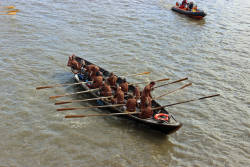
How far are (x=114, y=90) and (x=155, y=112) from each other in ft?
9.11

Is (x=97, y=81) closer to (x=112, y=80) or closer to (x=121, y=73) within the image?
(x=112, y=80)

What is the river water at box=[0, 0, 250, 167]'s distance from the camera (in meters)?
10.4

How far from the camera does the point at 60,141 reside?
10586mm

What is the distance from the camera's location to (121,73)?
52.5 feet

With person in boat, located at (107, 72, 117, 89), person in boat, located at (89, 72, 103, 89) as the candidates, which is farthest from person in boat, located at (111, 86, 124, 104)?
person in boat, located at (89, 72, 103, 89)

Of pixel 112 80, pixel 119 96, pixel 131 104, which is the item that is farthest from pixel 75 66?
pixel 131 104

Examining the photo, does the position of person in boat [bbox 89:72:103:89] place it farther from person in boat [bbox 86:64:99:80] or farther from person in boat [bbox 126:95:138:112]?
person in boat [bbox 126:95:138:112]

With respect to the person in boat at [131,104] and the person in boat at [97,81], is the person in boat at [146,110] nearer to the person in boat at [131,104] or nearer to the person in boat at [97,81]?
the person in boat at [131,104]

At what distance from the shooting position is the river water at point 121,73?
10.4 metres

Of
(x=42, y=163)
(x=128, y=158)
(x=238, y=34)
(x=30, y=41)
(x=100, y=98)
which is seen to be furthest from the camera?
(x=238, y=34)

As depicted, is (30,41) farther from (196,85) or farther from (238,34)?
(238,34)

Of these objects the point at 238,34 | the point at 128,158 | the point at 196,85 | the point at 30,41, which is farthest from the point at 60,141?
the point at 238,34

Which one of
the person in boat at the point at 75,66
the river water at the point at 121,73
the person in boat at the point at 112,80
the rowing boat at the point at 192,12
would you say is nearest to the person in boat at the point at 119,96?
the river water at the point at 121,73

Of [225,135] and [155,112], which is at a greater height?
[155,112]
